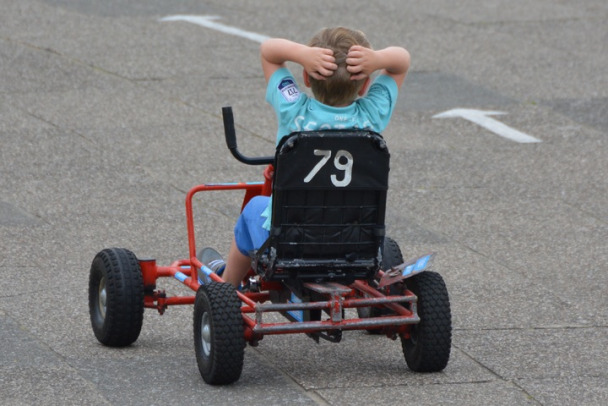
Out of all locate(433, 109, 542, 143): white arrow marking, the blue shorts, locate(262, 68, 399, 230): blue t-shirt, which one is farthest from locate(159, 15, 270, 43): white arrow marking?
locate(262, 68, 399, 230): blue t-shirt

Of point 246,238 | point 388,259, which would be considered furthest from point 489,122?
point 246,238

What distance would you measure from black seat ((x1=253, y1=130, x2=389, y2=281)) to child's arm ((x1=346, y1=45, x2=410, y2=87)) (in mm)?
241

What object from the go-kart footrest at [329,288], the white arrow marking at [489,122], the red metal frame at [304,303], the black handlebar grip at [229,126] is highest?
the black handlebar grip at [229,126]

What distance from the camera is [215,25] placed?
45.2 feet

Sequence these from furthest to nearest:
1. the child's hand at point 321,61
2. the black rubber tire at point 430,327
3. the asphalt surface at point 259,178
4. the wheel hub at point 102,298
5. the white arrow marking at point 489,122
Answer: the white arrow marking at point 489,122
the wheel hub at point 102,298
the asphalt surface at point 259,178
the black rubber tire at point 430,327
the child's hand at point 321,61

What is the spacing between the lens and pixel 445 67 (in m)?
12.4

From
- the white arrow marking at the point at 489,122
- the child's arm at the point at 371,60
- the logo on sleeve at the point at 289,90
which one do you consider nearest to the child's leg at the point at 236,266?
the logo on sleeve at the point at 289,90

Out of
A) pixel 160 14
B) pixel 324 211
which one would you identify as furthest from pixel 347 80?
pixel 160 14

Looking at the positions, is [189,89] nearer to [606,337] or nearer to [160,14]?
[160,14]

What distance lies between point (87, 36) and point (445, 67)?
148 inches

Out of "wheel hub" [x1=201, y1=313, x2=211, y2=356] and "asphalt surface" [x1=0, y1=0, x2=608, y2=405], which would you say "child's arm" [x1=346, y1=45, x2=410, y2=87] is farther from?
"asphalt surface" [x1=0, y1=0, x2=608, y2=405]

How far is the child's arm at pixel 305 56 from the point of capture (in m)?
4.79

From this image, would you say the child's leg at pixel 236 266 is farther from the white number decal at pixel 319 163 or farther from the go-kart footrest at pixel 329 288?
the white number decal at pixel 319 163

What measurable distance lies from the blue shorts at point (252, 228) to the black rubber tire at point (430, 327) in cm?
68
